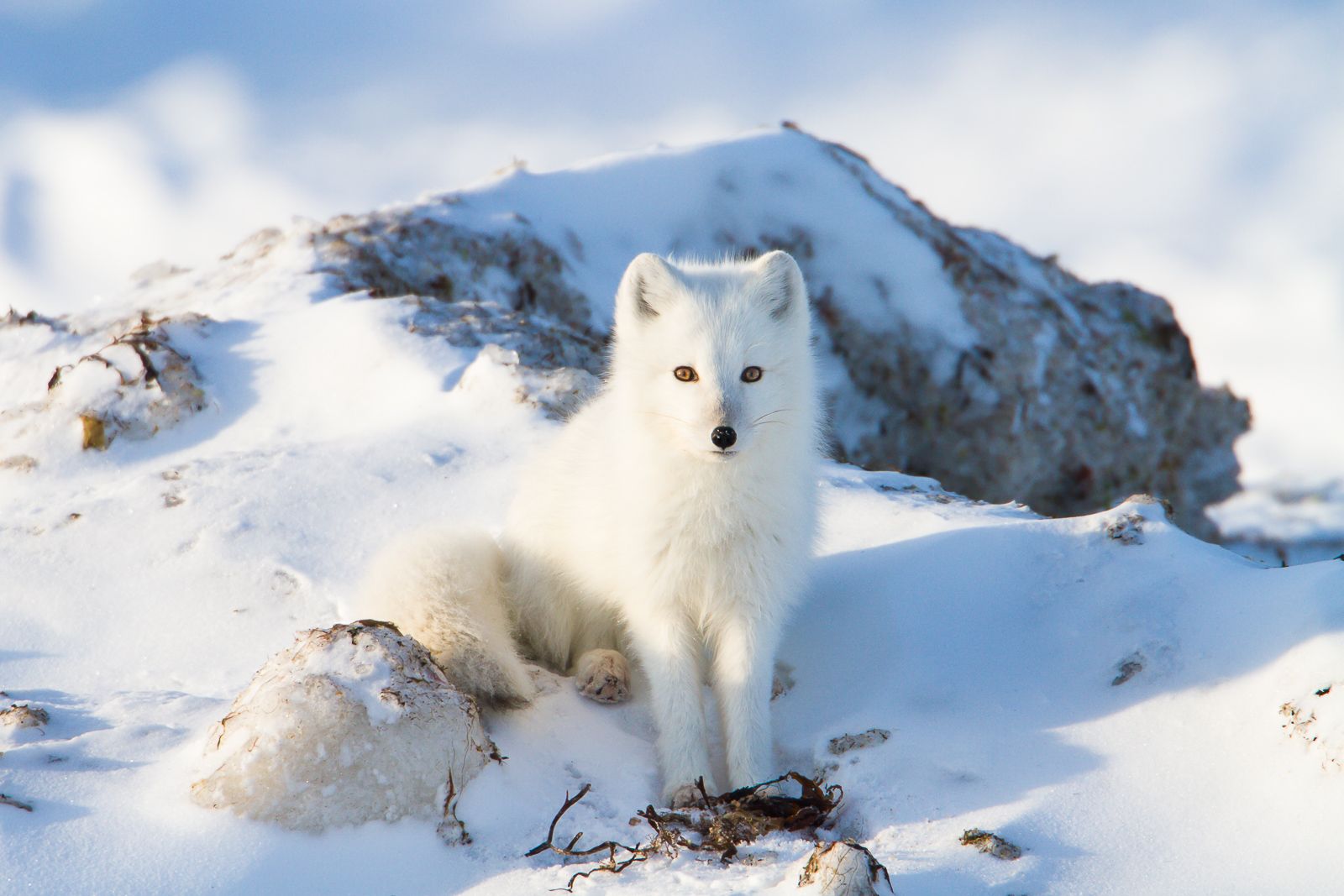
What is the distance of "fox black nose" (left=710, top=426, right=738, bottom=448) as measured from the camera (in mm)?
2607

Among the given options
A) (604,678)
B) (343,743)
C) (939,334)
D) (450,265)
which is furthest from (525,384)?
(939,334)

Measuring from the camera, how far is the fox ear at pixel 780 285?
9.73 feet

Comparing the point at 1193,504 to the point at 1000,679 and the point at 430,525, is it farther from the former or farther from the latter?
the point at 430,525

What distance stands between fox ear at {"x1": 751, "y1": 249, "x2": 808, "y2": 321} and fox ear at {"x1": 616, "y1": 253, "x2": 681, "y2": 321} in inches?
11.5

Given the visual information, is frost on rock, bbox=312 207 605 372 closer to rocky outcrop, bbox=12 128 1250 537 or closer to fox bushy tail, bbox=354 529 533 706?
rocky outcrop, bbox=12 128 1250 537

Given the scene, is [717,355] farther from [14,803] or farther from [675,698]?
[14,803]

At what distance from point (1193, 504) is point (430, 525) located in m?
9.70

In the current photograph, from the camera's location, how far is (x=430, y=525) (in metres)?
3.23

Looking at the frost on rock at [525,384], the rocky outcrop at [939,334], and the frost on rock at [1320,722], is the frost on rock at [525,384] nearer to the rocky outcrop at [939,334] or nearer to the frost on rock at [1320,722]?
the rocky outcrop at [939,334]

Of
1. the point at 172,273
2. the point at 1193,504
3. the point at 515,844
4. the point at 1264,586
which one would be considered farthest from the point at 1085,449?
the point at 172,273

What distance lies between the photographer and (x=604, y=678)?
10.2ft

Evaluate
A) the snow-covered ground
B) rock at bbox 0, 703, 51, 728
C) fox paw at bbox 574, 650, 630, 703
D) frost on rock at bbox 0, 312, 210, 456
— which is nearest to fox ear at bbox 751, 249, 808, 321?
the snow-covered ground

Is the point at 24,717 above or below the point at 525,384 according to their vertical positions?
below

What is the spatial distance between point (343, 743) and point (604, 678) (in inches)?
43.4
